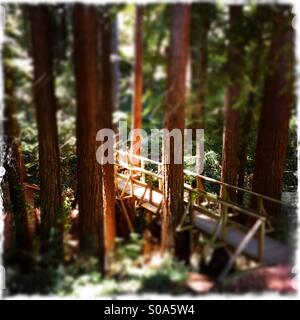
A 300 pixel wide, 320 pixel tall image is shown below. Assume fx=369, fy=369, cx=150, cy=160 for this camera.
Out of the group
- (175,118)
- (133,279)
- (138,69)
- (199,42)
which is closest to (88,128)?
(138,69)

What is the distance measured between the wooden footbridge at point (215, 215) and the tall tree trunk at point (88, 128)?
44 centimetres

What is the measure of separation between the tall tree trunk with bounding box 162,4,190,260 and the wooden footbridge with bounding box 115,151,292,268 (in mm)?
125

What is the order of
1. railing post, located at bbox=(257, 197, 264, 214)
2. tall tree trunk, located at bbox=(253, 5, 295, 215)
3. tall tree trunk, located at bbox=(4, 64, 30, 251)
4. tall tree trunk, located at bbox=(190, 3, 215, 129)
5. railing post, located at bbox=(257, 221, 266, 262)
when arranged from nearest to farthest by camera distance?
railing post, located at bbox=(257, 221, 266, 262), tall tree trunk, located at bbox=(190, 3, 215, 129), tall tree trunk, located at bbox=(253, 5, 295, 215), tall tree trunk, located at bbox=(4, 64, 30, 251), railing post, located at bbox=(257, 197, 264, 214)

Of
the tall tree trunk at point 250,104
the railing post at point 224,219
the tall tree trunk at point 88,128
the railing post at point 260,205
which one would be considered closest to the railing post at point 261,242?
the railing post at point 224,219

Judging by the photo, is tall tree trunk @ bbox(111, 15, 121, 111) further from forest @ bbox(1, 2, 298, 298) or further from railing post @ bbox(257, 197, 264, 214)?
railing post @ bbox(257, 197, 264, 214)

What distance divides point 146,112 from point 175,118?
36 cm

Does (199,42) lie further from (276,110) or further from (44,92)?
(44,92)

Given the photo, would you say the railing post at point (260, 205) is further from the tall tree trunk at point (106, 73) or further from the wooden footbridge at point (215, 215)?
the tall tree trunk at point (106, 73)

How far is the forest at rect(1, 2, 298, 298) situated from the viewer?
4.03 meters

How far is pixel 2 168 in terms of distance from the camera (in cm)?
593

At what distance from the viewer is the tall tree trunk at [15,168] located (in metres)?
4.34

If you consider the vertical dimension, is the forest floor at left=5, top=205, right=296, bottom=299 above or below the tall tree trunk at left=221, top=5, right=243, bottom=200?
below

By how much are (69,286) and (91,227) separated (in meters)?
0.75

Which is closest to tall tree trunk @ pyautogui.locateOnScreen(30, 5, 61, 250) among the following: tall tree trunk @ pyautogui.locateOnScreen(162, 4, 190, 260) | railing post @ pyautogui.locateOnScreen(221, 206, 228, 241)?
tall tree trunk @ pyautogui.locateOnScreen(162, 4, 190, 260)
